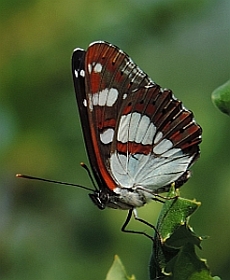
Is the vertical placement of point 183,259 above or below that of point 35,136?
below

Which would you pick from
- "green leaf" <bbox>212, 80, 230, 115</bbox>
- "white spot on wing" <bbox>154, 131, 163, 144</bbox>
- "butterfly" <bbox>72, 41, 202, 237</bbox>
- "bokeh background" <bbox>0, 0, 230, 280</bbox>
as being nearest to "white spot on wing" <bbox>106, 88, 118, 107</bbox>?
"butterfly" <bbox>72, 41, 202, 237</bbox>

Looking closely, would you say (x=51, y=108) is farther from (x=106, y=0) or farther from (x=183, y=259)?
(x=183, y=259)

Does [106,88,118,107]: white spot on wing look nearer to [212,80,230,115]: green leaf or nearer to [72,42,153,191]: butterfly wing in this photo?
[72,42,153,191]: butterfly wing

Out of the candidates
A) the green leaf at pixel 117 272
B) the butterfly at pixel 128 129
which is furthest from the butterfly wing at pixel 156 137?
the green leaf at pixel 117 272

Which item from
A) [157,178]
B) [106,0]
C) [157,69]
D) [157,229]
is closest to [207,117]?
[157,69]

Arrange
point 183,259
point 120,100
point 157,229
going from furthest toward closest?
1. point 120,100
2. point 157,229
3. point 183,259

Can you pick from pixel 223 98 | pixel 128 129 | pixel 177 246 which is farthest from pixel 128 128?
pixel 177 246

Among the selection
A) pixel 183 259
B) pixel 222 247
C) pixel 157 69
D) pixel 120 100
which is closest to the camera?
pixel 183 259
